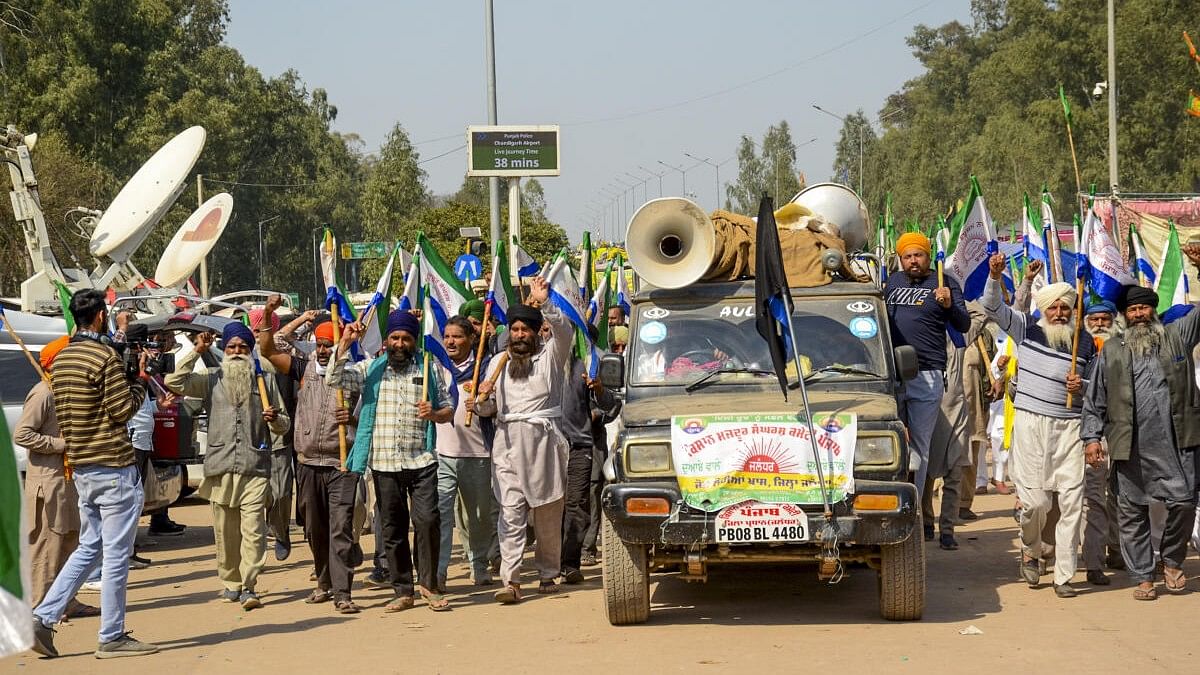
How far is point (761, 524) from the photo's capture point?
7.91m

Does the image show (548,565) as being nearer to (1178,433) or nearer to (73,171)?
(1178,433)

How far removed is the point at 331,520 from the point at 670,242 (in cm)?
290

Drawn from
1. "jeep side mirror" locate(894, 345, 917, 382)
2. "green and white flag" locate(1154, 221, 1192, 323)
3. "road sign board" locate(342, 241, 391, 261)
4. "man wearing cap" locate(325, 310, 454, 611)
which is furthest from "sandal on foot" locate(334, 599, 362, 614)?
"road sign board" locate(342, 241, 391, 261)

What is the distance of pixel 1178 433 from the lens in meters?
9.02

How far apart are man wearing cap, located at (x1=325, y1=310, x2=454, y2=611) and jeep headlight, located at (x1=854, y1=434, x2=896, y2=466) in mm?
2823

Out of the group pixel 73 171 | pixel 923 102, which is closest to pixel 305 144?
pixel 73 171

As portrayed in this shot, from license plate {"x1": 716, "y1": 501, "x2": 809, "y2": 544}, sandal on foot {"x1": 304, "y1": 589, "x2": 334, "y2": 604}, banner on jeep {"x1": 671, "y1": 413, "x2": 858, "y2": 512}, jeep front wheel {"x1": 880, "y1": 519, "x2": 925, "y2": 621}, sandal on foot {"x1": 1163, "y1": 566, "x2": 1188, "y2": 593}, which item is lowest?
sandal on foot {"x1": 304, "y1": 589, "x2": 334, "y2": 604}

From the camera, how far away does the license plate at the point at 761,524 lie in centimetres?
788

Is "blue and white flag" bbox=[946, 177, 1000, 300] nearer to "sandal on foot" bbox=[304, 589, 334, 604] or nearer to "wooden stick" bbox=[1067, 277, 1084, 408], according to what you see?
"wooden stick" bbox=[1067, 277, 1084, 408]

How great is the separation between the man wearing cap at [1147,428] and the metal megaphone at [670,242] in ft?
8.78

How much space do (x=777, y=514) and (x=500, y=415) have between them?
254cm

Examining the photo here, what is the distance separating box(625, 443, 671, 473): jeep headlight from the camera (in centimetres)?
817

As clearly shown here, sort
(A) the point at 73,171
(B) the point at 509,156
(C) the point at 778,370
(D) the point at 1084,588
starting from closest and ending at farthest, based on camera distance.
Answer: (C) the point at 778,370 < (D) the point at 1084,588 < (B) the point at 509,156 < (A) the point at 73,171

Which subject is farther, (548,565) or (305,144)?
(305,144)
